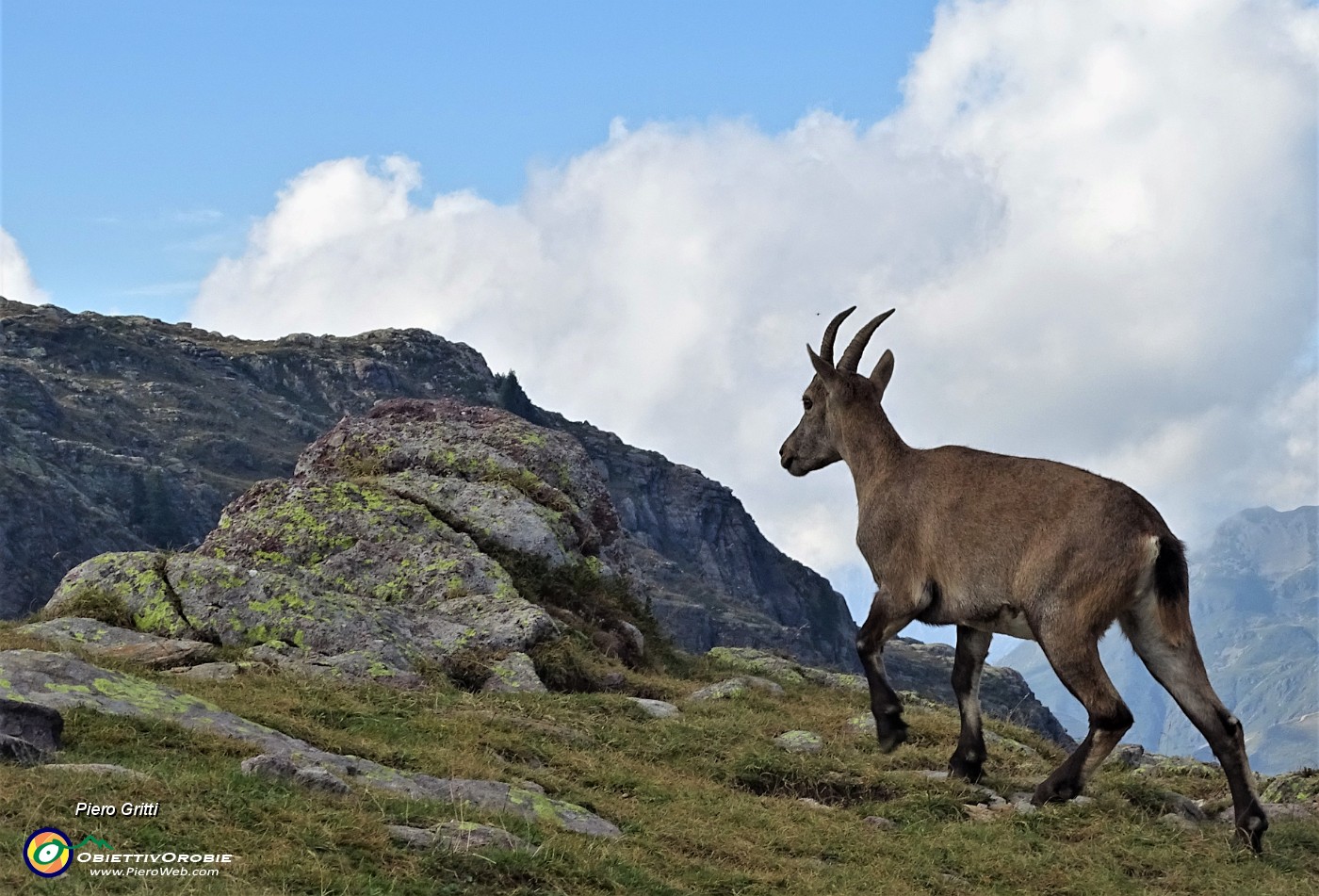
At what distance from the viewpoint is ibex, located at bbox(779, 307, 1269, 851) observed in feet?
42.3

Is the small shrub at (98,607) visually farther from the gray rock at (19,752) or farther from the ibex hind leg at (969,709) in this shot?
the ibex hind leg at (969,709)

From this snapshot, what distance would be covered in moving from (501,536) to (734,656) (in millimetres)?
6104

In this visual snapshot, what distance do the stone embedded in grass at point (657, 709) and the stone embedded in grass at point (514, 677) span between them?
1366mm

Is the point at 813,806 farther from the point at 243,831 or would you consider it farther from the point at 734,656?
the point at 734,656

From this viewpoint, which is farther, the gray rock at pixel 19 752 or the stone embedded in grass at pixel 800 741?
the stone embedded in grass at pixel 800 741

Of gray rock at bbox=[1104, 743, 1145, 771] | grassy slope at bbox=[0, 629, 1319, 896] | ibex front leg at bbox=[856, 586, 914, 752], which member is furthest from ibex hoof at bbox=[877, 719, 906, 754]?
gray rock at bbox=[1104, 743, 1145, 771]

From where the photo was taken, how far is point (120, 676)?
1258cm

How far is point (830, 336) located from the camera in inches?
683

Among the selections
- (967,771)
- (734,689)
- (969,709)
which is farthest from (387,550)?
(967,771)

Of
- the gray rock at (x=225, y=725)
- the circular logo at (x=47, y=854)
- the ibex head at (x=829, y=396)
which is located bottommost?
the circular logo at (x=47, y=854)

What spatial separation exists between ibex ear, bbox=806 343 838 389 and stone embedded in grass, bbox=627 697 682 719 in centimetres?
485

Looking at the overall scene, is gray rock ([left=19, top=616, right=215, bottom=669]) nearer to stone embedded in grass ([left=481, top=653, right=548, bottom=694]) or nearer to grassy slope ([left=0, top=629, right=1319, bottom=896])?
grassy slope ([left=0, top=629, right=1319, bottom=896])

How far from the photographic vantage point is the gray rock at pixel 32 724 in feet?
32.5

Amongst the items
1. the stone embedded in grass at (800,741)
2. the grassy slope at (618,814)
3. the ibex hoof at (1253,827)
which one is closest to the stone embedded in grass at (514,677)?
the grassy slope at (618,814)
